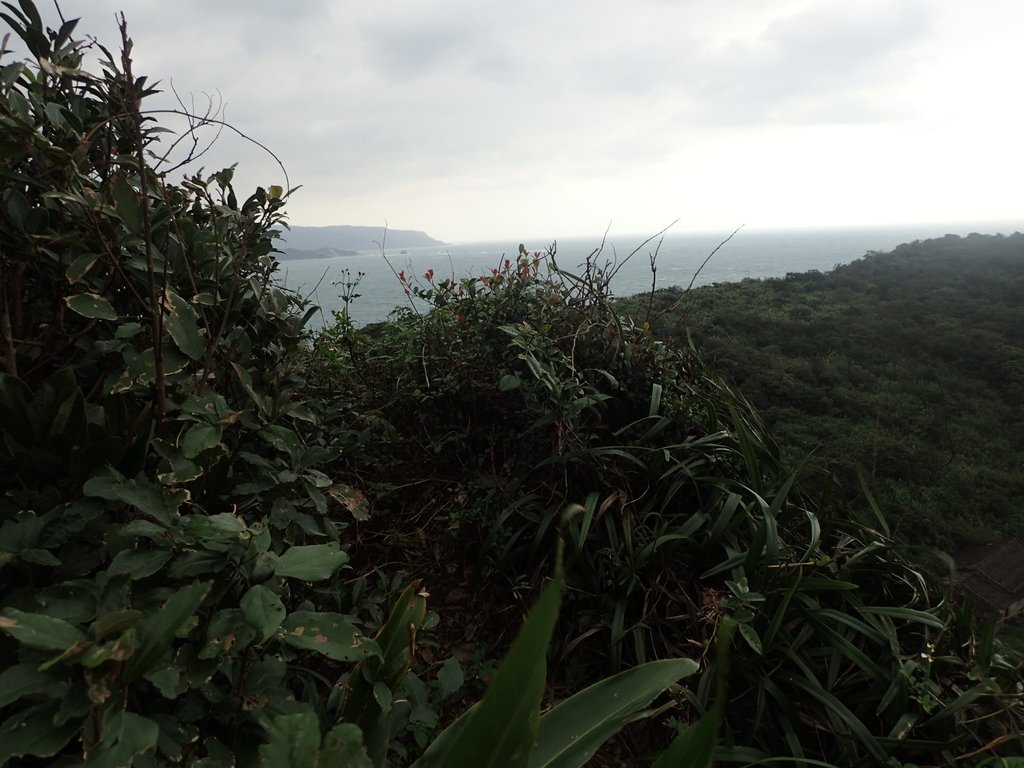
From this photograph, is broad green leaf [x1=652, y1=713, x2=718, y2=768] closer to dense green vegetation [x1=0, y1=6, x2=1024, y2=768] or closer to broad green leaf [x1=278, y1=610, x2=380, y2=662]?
dense green vegetation [x1=0, y1=6, x2=1024, y2=768]

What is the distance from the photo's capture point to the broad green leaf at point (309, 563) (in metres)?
0.84

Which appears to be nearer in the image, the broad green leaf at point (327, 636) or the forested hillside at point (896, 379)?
the broad green leaf at point (327, 636)

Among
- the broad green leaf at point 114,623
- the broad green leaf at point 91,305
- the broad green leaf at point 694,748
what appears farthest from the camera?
the broad green leaf at point 91,305

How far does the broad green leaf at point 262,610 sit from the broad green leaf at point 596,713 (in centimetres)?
54

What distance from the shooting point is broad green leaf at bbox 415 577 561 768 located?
0.53 meters

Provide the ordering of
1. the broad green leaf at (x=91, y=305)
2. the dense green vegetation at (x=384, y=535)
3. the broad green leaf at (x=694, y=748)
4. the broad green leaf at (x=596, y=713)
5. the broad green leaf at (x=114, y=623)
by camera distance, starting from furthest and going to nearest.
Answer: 1. the broad green leaf at (x=91, y=305)
2. the broad green leaf at (x=596, y=713)
3. the dense green vegetation at (x=384, y=535)
4. the broad green leaf at (x=114, y=623)
5. the broad green leaf at (x=694, y=748)

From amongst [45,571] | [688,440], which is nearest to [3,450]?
[45,571]

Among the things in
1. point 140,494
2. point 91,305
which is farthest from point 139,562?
point 91,305

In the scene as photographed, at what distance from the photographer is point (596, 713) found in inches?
38.6

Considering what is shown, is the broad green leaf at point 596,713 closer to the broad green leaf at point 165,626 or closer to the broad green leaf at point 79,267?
the broad green leaf at point 165,626

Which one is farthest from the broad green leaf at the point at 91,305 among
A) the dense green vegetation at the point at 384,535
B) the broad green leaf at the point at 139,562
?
the broad green leaf at the point at 139,562

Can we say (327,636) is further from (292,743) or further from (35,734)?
(35,734)

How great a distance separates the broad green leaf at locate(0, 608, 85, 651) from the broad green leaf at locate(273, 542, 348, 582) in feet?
0.89

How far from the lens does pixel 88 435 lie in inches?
38.3
